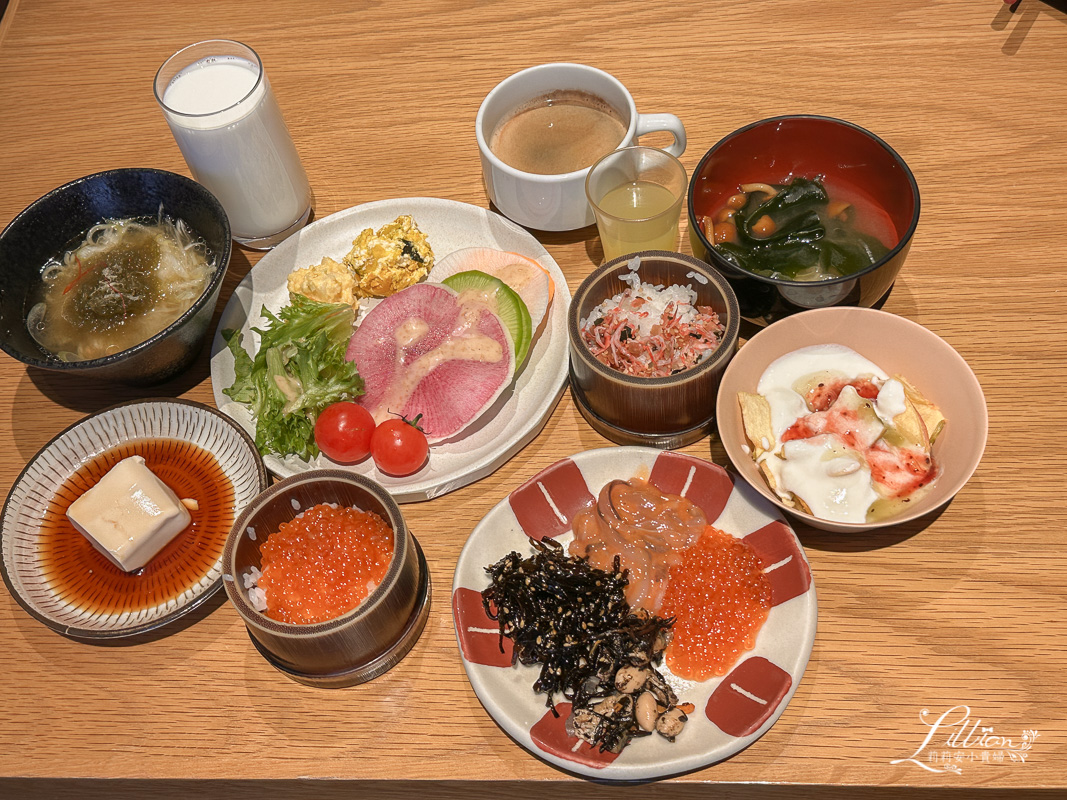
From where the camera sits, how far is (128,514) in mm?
1694

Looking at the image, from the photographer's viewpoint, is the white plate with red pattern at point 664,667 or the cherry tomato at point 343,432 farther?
the cherry tomato at point 343,432

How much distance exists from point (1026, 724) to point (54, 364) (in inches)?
79.0

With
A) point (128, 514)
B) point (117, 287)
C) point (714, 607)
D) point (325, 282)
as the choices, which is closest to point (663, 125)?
point (325, 282)

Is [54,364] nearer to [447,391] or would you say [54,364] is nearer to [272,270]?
[272,270]

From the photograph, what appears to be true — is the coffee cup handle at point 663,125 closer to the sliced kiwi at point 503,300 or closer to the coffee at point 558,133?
the coffee at point 558,133

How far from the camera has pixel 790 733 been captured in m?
1.51

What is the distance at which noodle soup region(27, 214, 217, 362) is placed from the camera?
1.93 metres

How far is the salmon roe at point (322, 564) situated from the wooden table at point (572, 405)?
17cm

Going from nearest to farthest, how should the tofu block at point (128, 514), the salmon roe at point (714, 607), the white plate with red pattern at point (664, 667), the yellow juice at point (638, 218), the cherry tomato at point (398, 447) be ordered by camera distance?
1. the white plate with red pattern at point (664, 667)
2. the salmon roe at point (714, 607)
3. the tofu block at point (128, 514)
4. the cherry tomato at point (398, 447)
5. the yellow juice at point (638, 218)

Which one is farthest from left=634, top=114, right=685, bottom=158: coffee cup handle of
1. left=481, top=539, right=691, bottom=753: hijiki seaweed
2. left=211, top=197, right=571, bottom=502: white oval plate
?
left=481, top=539, right=691, bottom=753: hijiki seaweed

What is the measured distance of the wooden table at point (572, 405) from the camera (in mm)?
1544

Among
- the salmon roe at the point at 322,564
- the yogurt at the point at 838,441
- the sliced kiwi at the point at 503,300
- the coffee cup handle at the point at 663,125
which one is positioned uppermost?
the coffee cup handle at the point at 663,125

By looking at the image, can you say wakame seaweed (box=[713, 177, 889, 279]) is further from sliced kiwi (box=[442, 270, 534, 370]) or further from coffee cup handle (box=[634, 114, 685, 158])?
sliced kiwi (box=[442, 270, 534, 370])

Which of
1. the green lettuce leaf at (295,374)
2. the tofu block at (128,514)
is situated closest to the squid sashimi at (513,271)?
the green lettuce leaf at (295,374)
